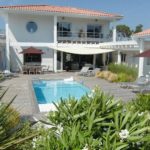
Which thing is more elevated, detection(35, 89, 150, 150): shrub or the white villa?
the white villa

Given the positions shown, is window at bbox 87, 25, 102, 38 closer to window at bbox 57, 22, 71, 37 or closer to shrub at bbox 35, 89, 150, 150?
window at bbox 57, 22, 71, 37

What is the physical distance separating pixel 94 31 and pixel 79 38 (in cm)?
370

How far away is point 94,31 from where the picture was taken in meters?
44.1

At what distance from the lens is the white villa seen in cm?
3712

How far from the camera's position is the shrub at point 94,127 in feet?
14.5

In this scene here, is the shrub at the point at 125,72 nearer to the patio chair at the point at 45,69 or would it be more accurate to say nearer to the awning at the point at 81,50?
the awning at the point at 81,50

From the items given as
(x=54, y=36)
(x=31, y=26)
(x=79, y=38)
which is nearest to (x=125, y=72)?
(x=54, y=36)

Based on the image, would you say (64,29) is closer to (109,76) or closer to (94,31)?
(94,31)

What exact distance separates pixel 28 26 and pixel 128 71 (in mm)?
18440

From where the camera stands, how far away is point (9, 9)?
36.8m

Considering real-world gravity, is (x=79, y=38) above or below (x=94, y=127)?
above

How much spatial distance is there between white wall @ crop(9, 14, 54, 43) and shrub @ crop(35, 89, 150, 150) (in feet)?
115

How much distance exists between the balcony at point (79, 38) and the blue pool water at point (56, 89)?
38.3ft

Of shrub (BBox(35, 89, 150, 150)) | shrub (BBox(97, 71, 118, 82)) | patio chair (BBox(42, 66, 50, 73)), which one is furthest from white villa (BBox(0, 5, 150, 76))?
shrub (BBox(35, 89, 150, 150))
